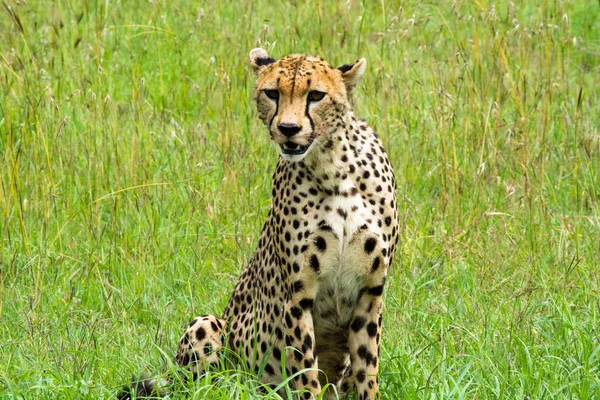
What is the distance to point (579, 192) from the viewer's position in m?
4.82

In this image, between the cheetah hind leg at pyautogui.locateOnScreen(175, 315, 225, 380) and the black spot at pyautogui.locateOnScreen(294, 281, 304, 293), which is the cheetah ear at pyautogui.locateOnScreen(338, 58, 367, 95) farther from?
the cheetah hind leg at pyautogui.locateOnScreen(175, 315, 225, 380)

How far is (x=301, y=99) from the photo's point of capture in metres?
3.06

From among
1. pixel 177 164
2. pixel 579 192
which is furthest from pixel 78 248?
pixel 579 192

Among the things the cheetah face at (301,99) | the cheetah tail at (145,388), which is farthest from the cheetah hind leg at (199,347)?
the cheetah face at (301,99)

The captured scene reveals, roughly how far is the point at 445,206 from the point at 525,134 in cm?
52

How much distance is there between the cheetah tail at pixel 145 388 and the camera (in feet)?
10.3

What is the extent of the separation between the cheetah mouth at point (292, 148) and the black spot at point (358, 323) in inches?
22.2

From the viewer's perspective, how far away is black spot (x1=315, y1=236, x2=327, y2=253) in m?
3.17

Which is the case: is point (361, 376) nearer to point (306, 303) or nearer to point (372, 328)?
point (372, 328)

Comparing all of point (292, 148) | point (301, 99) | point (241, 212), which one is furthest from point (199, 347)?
point (241, 212)

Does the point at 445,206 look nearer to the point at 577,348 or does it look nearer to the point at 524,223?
the point at 524,223

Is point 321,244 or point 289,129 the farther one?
point 321,244

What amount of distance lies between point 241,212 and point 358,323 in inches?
59.0

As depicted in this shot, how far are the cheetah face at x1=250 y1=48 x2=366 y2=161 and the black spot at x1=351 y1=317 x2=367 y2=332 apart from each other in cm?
55
